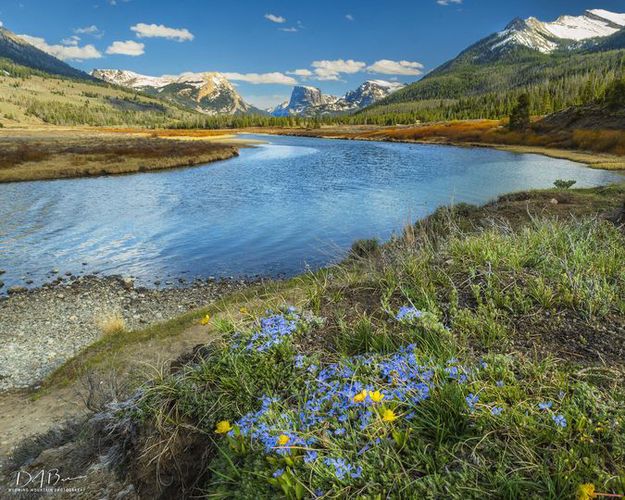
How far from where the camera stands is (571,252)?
5.59 meters

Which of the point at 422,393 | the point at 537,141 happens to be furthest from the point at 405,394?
the point at 537,141

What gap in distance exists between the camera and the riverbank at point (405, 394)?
2568 mm

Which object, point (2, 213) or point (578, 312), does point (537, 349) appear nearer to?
point (578, 312)

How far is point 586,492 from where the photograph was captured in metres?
2.12

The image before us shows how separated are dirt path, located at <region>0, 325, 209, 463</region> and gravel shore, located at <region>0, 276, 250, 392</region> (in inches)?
63.1

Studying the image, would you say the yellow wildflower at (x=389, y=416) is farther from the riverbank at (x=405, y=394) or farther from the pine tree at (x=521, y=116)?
the pine tree at (x=521, y=116)

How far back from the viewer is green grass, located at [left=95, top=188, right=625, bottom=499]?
8.30ft

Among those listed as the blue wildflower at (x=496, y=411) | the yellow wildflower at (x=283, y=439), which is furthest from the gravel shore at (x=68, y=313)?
the blue wildflower at (x=496, y=411)

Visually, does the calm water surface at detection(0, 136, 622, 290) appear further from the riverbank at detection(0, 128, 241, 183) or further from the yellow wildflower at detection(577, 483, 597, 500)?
the yellow wildflower at detection(577, 483, 597, 500)

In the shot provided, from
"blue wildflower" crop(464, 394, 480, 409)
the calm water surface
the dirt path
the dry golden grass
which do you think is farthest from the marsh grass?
"blue wildflower" crop(464, 394, 480, 409)

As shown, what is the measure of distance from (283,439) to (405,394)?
1.02 meters

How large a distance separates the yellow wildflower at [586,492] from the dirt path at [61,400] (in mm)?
5128

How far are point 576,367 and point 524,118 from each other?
93.8 meters

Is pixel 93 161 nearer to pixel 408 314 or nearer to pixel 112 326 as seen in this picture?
pixel 112 326
